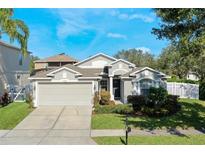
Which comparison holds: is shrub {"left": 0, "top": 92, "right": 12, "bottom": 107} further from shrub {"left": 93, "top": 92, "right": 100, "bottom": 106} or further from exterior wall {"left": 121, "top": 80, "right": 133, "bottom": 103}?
exterior wall {"left": 121, "top": 80, "right": 133, "bottom": 103}

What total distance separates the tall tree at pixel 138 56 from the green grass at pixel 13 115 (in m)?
34.6

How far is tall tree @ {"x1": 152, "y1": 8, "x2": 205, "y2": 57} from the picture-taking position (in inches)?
496

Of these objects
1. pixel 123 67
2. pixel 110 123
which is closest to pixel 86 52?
pixel 123 67

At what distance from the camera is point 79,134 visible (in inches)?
626

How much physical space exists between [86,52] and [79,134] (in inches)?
984

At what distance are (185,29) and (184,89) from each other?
62.9 feet

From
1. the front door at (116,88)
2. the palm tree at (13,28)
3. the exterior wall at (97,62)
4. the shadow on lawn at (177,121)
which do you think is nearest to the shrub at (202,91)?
the front door at (116,88)

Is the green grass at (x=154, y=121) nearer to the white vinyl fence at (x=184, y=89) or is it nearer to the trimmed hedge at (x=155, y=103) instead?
the trimmed hedge at (x=155, y=103)

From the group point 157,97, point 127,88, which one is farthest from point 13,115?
point 127,88

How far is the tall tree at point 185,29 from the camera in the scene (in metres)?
12.6

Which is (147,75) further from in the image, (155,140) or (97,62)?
(155,140)

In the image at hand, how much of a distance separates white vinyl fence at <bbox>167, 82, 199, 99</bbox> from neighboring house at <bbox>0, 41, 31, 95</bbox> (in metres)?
15.4
